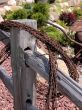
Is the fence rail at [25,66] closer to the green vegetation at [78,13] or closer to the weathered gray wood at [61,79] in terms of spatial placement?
the weathered gray wood at [61,79]

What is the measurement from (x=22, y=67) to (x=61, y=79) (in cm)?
60

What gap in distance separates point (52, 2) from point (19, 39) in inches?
386

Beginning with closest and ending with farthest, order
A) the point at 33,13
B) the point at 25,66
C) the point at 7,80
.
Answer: the point at 25,66, the point at 7,80, the point at 33,13

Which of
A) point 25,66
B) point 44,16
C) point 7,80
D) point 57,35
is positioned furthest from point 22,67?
point 44,16

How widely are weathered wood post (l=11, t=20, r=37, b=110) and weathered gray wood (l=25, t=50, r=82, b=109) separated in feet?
0.25

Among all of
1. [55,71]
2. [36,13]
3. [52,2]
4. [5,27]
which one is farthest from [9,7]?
[55,71]

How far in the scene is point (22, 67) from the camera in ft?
9.50

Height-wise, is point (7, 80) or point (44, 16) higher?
point (7, 80)

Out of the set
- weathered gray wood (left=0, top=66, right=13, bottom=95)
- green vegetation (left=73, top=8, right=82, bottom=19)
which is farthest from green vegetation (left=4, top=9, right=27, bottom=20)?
weathered gray wood (left=0, top=66, right=13, bottom=95)

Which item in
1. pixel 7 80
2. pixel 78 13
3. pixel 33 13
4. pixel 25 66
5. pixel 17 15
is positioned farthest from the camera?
pixel 78 13

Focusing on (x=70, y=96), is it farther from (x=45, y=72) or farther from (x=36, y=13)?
(x=36, y=13)

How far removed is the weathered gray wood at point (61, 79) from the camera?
220cm

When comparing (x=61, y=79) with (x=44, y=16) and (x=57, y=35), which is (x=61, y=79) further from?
(x=44, y=16)

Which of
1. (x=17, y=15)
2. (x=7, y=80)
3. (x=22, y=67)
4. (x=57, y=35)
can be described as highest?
(x=22, y=67)
